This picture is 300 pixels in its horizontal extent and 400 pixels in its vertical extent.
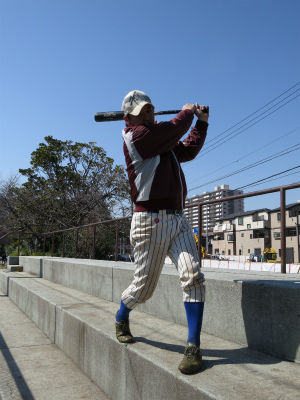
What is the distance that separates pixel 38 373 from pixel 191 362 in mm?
2158

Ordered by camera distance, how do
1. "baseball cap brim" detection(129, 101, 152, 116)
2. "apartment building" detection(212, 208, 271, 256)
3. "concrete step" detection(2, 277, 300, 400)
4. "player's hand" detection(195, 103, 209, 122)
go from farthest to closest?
"apartment building" detection(212, 208, 271, 256) → "player's hand" detection(195, 103, 209, 122) → "baseball cap brim" detection(129, 101, 152, 116) → "concrete step" detection(2, 277, 300, 400)

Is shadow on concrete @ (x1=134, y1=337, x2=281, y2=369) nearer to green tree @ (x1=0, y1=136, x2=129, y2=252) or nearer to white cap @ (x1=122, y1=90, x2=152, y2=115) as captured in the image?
white cap @ (x1=122, y1=90, x2=152, y2=115)

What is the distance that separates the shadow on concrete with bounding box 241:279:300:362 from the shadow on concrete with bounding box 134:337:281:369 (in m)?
0.07

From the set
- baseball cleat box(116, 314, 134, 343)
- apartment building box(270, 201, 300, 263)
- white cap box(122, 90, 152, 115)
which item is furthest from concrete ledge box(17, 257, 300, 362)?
white cap box(122, 90, 152, 115)

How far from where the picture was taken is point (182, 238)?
7.81 feet

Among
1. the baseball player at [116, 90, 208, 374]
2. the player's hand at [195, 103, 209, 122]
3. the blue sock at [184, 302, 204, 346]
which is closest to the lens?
the blue sock at [184, 302, 204, 346]

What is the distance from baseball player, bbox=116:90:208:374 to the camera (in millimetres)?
2252

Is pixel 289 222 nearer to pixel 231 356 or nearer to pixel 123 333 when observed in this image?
pixel 231 356

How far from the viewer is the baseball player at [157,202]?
2.25 metres

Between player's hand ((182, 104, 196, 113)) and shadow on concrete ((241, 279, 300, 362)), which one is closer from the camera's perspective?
shadow on concrete ((241, 279, 300, 362))

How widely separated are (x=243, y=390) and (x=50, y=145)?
88.0 ft

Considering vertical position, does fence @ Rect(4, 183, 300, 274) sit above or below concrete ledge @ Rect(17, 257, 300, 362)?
above

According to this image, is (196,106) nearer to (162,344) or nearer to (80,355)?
(162,344)

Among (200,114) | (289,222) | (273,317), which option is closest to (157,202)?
(200,114)
